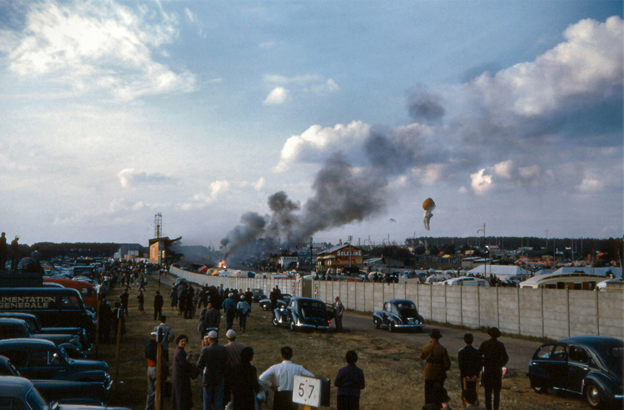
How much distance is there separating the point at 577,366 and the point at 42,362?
12.2 metres

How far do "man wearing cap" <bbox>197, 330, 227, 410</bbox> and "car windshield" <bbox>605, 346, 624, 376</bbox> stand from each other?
870 centimetres

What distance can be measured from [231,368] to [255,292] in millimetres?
41467

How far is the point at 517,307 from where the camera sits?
24.9m

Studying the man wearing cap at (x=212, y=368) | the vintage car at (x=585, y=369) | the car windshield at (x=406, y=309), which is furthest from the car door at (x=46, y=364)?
the car windshield at (x=406, y=309)

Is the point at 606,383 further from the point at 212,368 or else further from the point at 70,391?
the point at 70,391

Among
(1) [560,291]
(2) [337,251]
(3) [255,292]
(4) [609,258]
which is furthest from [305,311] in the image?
(4) [609,258]

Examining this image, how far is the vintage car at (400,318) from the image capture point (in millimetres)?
26500

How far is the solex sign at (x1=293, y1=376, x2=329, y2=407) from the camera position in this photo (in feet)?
21.5

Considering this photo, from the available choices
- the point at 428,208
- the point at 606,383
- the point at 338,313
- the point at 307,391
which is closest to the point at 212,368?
the point at 307,391

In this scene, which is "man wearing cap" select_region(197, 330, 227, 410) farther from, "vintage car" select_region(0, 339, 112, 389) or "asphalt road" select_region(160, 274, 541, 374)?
"asphalt road" select_region(160, 274, 541, 374)

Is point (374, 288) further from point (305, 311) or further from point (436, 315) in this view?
point (305, 311)

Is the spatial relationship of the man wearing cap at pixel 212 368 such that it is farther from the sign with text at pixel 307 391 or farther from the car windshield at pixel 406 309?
the car windshield at pixel 406 309

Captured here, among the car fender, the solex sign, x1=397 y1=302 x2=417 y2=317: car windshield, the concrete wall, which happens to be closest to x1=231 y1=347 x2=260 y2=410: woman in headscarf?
the solex sign

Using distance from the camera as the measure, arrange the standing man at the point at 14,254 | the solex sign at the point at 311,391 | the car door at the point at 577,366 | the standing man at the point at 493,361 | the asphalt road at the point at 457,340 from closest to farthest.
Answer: the solex sign at the point at 311,391 < the standing man at the point at 493,361 < the car door at the point at 577,366 < the asphalt road at the point at 457,340 < the standing man at the point at 14,254
